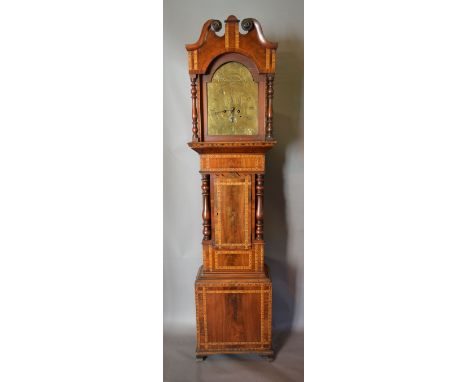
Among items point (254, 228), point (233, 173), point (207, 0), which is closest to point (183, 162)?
point (233, 173)

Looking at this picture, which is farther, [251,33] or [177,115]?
[177,115]

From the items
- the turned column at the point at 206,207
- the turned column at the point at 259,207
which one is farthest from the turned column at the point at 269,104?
the turned column at the point at 206,207

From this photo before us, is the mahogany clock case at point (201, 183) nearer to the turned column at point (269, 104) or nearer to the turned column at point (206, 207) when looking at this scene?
the turned column at point (206, 207)

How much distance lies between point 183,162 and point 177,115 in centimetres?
34

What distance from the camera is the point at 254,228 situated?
6.15ft

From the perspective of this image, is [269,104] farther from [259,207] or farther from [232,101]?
[259,207]

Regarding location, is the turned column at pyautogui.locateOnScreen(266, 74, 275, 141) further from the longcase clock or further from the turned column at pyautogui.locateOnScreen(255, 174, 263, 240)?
the turned column at pyautogui.locateOnScreen(255, 174, 263, 240)

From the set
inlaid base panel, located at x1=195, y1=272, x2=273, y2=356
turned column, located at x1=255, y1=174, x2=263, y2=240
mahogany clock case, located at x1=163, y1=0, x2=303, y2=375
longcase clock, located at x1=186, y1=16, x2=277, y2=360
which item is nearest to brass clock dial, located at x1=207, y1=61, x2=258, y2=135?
longcase clock, located at x1=186, y1=16, x2=277, y2=360

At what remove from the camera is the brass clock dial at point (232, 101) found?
70.5 inches

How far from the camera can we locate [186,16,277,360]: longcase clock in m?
1.74

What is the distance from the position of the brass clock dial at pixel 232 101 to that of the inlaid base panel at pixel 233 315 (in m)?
0.88

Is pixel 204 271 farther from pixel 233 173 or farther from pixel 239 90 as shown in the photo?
pixel 239 90

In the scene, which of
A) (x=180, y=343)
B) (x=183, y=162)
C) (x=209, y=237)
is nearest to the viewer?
(x=209, y=237)

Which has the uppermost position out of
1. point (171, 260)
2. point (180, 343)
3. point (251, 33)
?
point (251, 33)
